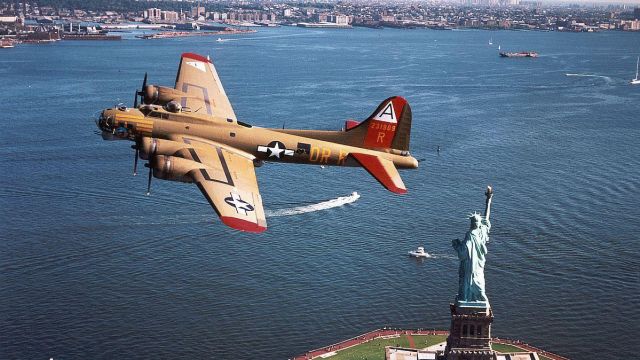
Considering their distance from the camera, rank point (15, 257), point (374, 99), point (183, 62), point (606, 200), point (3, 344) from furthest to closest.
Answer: point (374, 99)
point (606, 200)
point (15, 257)
point (3, 344)
point (183, 62)

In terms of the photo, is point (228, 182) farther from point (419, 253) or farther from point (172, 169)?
point (419, 253)

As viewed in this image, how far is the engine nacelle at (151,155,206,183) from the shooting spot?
51.9 meters

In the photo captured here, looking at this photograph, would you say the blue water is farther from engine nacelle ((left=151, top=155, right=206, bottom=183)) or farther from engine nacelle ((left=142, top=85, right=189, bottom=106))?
engine nacelle ((left=151, top=155, right=206, bottom=183))

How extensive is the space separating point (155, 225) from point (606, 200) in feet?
196

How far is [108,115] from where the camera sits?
55.9 metres

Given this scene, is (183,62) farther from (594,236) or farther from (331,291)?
(594,236)

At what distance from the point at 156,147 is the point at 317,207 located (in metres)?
60.3

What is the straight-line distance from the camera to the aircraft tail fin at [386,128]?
6388 cm

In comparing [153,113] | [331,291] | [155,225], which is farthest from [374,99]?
[153,113]

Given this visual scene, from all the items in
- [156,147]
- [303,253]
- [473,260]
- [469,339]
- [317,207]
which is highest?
[156,147]

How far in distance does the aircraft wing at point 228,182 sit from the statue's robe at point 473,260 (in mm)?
16962

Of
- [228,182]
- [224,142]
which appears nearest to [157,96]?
[224,142]

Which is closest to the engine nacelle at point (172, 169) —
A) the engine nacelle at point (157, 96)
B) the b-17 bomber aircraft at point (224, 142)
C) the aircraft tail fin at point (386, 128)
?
the b-17 bomber aircraft at point (224, 142)

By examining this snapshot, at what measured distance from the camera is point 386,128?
210 ft
